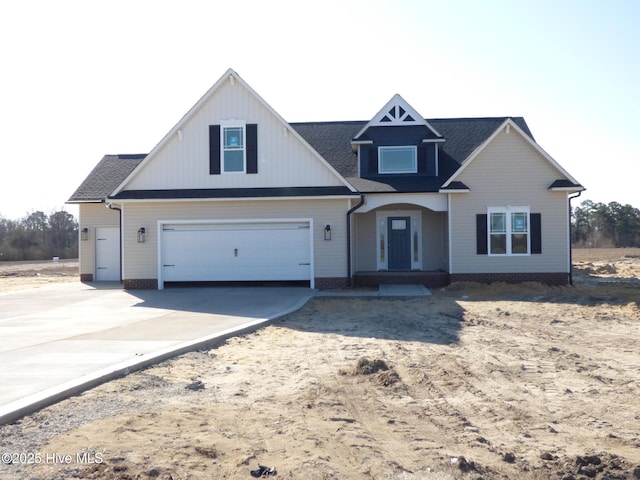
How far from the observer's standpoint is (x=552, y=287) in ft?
65.8

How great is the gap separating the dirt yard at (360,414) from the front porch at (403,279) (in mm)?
9437

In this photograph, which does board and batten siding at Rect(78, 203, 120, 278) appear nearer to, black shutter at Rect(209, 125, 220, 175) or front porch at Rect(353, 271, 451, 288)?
black shutter at Rect(209, 125, 220, 175)

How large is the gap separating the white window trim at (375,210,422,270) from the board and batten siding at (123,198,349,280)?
12.0 ft

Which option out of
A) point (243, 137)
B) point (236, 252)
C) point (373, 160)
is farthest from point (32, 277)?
point (373, 160)

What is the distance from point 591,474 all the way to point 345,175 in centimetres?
1911

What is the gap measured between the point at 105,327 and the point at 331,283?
9148 mm

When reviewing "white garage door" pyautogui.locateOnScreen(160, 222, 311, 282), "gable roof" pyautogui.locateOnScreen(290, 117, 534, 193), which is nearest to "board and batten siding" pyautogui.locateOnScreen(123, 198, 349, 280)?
"white garage door" pyautogui.locateOnScreen(160, 222, 311, 282)

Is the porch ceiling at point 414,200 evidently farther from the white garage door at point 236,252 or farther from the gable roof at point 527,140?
the white garage door at point 236,252

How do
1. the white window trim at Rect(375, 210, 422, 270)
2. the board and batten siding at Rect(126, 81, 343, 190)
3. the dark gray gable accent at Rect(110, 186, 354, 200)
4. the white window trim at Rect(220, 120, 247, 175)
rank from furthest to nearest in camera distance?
the white window trim at Rect(375, 210, 422, 270), the white window trim at Rect(220, 120, 247, 175), the board and batten siding at Rect(126, 81, 343, 190), the dark gray gable accent at Rect(110, 186, 354, 200)

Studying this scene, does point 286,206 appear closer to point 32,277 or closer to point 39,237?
point 32,277

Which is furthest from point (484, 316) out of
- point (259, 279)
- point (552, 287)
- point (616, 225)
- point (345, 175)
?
point (616, 225)

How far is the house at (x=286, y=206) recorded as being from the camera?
2009cm

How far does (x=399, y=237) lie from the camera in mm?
23438

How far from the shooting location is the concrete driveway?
7273mm
